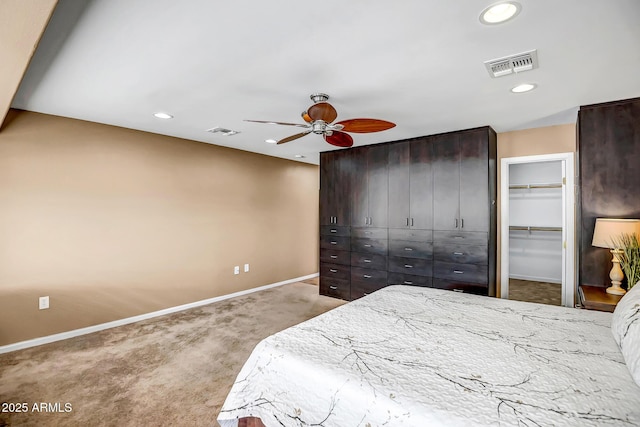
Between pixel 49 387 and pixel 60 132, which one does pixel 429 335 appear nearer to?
pixel 49 387

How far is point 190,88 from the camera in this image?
2648mm

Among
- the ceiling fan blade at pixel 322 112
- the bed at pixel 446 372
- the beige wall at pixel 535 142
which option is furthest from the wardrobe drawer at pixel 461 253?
the ceiling fan blade at pixel 322 112

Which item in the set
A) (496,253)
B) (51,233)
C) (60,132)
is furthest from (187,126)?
(496,253)

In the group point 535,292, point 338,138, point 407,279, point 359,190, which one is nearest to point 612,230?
point 407,279

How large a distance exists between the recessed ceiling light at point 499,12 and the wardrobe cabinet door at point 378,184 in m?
2.90

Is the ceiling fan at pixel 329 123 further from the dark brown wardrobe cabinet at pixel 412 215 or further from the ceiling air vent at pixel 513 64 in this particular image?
the dark brown wardrobe cabinet at pixel 412 215

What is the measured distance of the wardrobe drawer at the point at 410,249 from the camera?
420 centimetres

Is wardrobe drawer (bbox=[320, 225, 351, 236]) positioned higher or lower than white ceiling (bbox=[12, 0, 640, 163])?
lower

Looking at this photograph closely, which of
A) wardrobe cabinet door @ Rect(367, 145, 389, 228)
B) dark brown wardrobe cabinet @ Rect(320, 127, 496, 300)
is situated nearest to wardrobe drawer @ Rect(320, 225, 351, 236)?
dark brown wardrobe cabinet @ Rect(320, 127, 496, 300)

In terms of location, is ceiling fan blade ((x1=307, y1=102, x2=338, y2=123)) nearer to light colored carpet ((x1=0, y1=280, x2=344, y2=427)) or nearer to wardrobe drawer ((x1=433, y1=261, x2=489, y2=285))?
light colored carpet ((x1=0, y1=280, x2=344, y2=427))

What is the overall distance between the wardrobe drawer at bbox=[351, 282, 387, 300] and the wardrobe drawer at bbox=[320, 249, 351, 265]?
382mm

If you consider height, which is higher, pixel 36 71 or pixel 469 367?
pixel 36 71

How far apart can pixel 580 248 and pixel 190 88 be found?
4063mm

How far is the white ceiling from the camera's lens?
5.38ft
